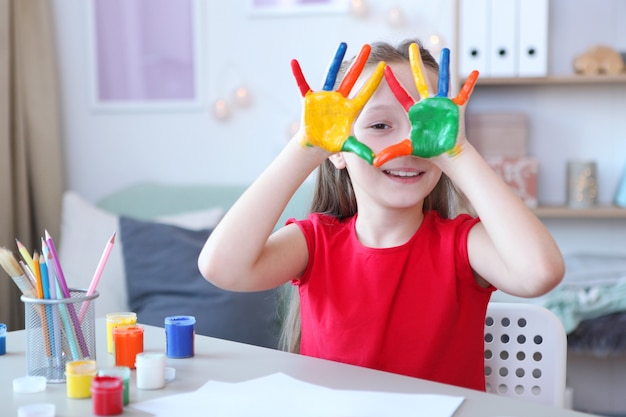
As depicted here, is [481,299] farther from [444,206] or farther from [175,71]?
[175,71]

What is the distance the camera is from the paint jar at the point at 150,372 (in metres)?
0.88

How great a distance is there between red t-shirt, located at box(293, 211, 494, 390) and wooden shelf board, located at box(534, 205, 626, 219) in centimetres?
151

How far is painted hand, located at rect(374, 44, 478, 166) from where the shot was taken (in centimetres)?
97

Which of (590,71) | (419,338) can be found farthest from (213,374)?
(590,71)

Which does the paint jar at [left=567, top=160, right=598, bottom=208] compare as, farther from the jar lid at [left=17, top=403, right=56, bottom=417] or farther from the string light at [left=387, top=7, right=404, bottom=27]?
the jar lid at [left=17, top=403, right=56, bottom=417]

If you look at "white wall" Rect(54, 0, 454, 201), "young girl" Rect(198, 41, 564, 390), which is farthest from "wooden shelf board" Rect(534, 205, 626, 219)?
"young girl" Rect(198, 41, 564, 390)

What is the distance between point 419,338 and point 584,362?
1833mm

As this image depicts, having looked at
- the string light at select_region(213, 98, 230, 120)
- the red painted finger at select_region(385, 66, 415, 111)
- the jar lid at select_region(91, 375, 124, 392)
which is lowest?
the jar lid at select_region(91, 375, 124, 392)

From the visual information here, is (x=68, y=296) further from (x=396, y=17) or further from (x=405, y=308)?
(x=396, y=17)

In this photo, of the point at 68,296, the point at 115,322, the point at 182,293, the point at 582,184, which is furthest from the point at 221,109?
the point at 68,296

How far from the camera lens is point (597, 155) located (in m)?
2.79

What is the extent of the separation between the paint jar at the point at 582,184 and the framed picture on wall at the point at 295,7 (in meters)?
0.98

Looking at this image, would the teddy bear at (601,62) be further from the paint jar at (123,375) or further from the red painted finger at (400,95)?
the paint jar at (123,375)

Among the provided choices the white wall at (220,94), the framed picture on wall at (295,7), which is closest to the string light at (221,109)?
the white wall at (220,94)
